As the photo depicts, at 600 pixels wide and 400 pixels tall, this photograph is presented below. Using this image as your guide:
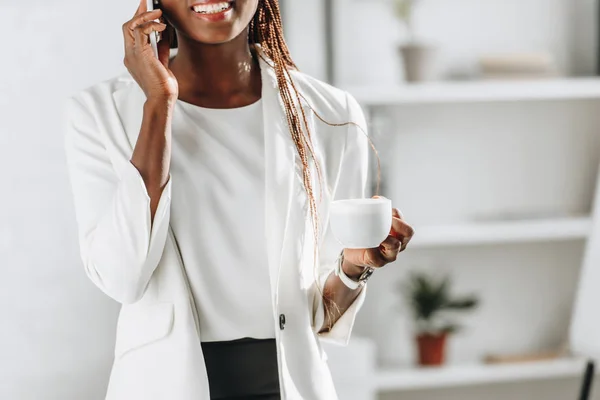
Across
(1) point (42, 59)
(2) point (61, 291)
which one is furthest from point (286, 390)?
(1) point (42, 59)

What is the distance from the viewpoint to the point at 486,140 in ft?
11.1

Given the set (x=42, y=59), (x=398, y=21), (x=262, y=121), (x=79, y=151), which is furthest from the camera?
(x=398, y=21)

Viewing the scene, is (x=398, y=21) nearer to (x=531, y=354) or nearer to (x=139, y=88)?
(x=531, y=354)

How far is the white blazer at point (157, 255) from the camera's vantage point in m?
1.20

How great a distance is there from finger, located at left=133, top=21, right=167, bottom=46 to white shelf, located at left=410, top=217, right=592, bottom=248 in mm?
2043

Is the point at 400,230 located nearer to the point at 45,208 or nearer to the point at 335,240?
the point at 335,240

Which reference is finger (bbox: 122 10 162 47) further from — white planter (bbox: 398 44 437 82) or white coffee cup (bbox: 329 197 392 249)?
white planter (bbox: 398 44 437 82)

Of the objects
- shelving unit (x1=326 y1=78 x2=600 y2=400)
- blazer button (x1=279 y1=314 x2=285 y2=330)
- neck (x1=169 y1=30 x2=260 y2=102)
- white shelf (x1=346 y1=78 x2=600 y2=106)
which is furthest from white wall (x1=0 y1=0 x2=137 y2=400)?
shelving unit (x1=326 y1=78 x2=600 y2=400)

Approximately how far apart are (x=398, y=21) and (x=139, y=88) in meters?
2.07

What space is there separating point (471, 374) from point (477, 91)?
41.4 inches

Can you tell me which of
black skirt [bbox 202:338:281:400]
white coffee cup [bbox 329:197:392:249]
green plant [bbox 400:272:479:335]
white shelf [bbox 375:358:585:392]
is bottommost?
white shelf [bbox 375:358:585:392]

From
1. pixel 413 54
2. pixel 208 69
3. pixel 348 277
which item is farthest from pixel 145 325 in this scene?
pixel 413 54

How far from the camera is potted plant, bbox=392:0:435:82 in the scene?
10.1 feet

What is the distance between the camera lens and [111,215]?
1.21 m
